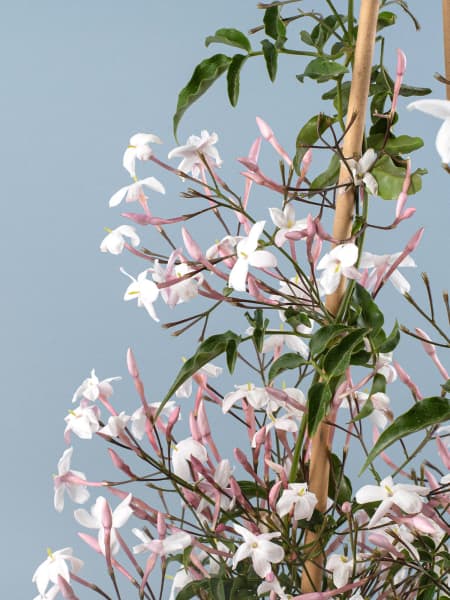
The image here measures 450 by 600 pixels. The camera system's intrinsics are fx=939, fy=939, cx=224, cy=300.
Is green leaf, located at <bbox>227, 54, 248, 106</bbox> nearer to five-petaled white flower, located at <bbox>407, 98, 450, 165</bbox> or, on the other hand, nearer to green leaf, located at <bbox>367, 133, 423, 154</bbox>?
green leaf, located at <bbox>367, 133, 423, 154</bbox>

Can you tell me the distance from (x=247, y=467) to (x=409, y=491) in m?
0.21

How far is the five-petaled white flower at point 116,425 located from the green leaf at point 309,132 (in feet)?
1.35

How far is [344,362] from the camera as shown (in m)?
1.08

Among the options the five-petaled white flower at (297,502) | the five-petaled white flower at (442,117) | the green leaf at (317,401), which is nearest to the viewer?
the five-petaled white flower at (442,117)

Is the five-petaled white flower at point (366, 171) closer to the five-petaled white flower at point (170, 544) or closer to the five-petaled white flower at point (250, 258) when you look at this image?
the five-petaled white flower at point (250, 258)

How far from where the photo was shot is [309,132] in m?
1.33

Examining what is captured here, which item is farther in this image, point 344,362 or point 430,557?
point 430,557

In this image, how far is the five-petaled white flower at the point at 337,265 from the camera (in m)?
1.08

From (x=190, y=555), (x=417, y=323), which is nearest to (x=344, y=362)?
(x=190, y=555)

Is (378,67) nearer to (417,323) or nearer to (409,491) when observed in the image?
(409,491)

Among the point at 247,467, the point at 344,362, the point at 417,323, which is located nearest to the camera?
the point at 344,362

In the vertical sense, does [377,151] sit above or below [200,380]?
above

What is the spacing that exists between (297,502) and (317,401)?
165mm

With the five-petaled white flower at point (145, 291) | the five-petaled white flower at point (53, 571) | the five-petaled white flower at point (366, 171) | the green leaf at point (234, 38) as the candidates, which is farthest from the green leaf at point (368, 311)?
the five-petaled white flower at point (53, 571)
